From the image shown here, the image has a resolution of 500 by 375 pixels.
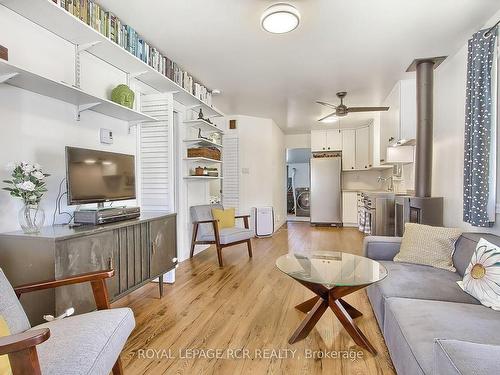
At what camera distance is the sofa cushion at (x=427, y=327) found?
3.70 ft

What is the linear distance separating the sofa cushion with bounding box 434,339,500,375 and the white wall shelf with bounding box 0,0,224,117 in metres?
2.53

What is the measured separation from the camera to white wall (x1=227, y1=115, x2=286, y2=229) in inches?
215

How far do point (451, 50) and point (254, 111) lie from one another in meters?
3.06

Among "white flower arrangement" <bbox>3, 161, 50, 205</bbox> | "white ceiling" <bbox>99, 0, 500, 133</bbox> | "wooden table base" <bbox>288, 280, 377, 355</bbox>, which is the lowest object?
"wooden table base" <bbox>288, 280, 377, 355</bbox>

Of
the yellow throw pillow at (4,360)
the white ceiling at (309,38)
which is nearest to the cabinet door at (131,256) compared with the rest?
the yellow throw pillow at (4,360)

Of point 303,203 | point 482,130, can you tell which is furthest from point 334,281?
point 303,203

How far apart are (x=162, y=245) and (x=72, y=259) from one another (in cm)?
95

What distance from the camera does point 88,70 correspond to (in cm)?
232

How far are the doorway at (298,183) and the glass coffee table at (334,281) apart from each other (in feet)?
18.4

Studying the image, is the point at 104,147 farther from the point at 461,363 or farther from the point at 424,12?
the point at 424,12

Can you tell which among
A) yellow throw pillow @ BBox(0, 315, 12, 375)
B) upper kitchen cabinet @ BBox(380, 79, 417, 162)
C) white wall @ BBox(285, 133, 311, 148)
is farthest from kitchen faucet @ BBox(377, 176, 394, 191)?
yellow throw pillow @ BBox(0, 315, 12, 375)

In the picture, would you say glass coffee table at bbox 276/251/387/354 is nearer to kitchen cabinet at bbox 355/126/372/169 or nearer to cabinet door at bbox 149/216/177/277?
cabinet door at bbox 149/216/177/277

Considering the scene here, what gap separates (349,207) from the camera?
6.54 m

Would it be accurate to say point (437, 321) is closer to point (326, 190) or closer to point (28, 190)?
point (28, 190)
